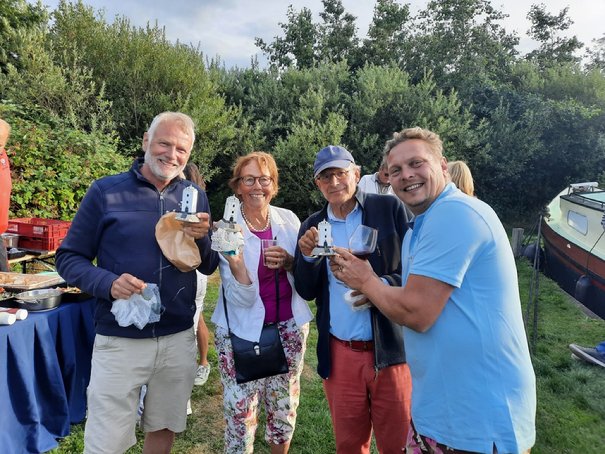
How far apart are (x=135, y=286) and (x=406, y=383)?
1.52 metres

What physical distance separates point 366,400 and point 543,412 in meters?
2.65

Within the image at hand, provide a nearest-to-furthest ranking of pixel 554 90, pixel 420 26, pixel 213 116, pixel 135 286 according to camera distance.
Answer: pixel 135 286 < pixel 213 116 < pixel 554 90 < pixel 420 26

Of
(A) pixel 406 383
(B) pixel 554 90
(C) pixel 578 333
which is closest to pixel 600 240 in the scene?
(C) pixel 578 333

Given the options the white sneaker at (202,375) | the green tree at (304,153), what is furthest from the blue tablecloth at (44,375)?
the green tree at (304,153)

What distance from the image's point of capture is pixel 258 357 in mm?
2445

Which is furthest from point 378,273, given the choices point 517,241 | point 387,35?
point 387,35

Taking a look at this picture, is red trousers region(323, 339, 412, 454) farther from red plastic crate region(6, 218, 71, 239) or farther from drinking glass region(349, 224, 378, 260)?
red plastic crate region(6, 218, 71, 239)

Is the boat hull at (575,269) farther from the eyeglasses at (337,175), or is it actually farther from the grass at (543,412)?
the eyeglasses at (337,175)

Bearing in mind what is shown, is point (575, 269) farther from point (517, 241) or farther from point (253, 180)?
point (253, 180)

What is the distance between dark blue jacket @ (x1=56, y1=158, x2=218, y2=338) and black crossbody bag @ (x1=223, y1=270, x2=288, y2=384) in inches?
16.2

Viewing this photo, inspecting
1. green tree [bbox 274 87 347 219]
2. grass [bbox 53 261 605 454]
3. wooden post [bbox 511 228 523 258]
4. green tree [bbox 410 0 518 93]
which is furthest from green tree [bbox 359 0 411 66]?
grass [bbox 53 261 605 454]

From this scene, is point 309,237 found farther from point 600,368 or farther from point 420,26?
point 420,26

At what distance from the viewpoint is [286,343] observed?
260 cm

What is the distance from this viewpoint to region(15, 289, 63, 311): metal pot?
311 cm
